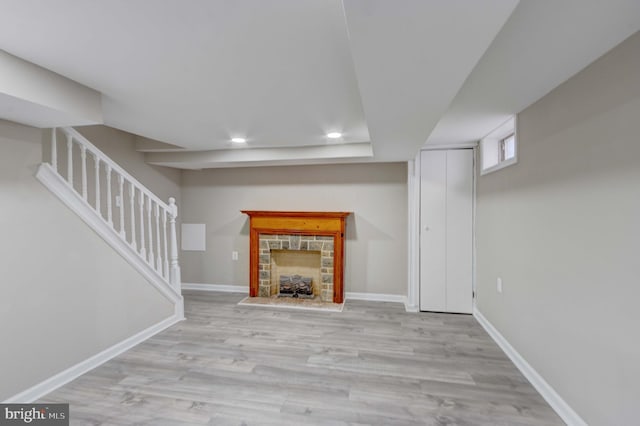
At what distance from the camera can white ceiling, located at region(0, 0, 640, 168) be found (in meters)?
1.09

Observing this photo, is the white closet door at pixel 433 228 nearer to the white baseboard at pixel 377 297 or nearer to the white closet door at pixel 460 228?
the white closet door at pixel 460 228

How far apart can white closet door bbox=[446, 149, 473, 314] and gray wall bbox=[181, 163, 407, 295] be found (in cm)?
68

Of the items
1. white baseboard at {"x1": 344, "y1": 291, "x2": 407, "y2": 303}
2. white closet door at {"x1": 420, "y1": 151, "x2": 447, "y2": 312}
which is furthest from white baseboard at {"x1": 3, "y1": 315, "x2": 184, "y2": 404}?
white closet door at {"x1": 420, "y1": 151, "x2": 447, "y2": 312}

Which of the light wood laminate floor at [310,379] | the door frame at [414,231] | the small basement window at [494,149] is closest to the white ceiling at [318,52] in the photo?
the small basement window at [494,149]

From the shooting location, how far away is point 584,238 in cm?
170

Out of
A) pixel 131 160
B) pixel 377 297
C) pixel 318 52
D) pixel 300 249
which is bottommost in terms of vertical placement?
pixel 377 297

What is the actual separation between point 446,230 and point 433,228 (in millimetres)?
156

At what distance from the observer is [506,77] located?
1.79 meters

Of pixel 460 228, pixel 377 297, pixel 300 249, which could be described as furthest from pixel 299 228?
pixel 460 228

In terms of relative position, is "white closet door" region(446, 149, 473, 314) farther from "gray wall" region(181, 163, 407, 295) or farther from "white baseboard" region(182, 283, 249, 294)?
"white baseboard" region(182, 283, 249, 294)

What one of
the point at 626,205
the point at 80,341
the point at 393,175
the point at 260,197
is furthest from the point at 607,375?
the point at 260,197

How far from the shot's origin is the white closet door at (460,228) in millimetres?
3619

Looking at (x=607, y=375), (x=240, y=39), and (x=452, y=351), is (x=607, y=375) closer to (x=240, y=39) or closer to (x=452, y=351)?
(x=452, y=351)

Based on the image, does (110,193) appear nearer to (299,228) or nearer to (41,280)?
(41,280)
